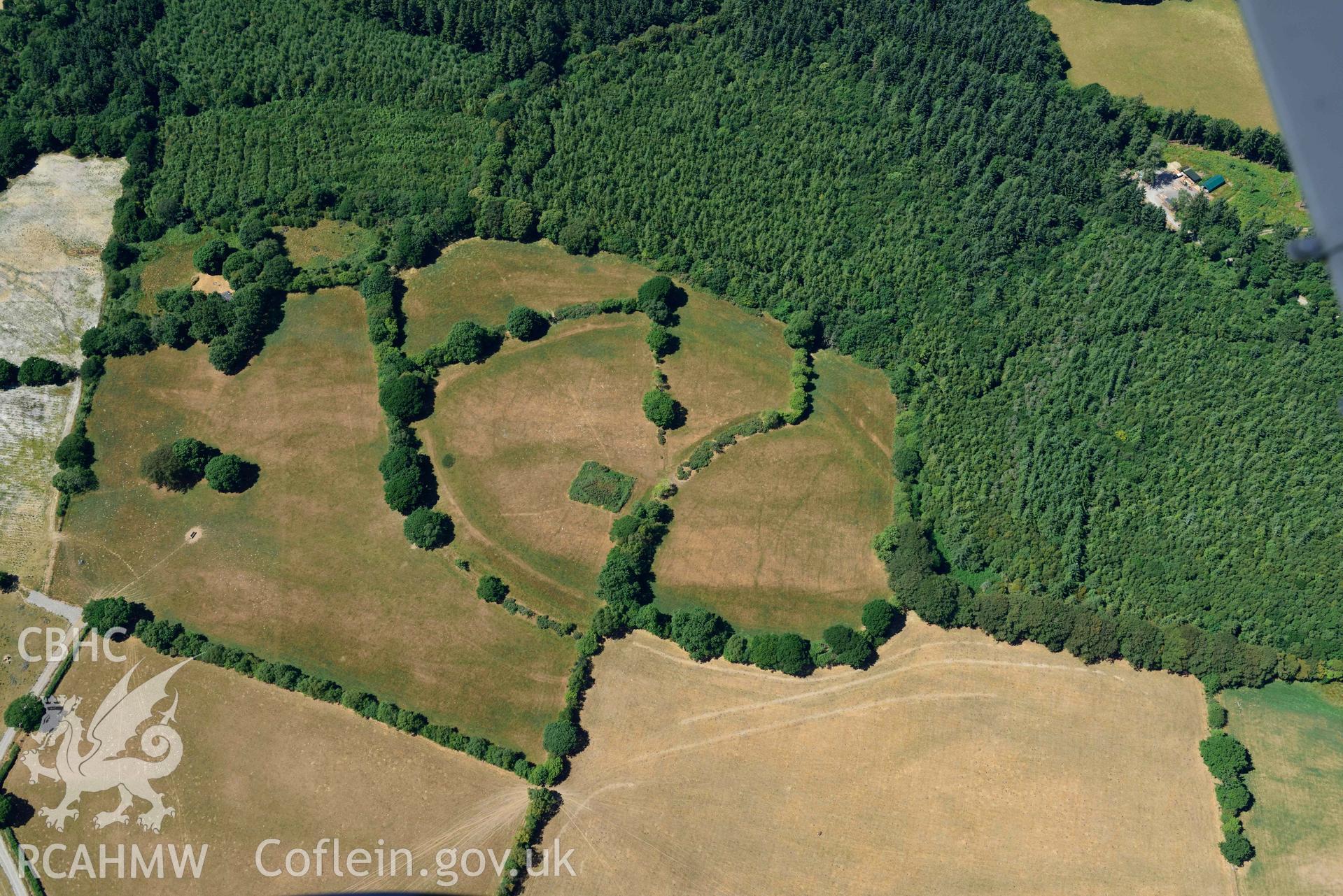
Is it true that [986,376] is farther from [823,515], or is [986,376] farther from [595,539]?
[595,539]

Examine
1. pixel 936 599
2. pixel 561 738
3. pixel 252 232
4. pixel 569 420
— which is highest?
pixel 252 232

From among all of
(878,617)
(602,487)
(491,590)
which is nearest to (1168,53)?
(878,617)

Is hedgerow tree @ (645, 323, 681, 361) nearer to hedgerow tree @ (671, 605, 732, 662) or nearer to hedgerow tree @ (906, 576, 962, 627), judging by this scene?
hedgerow tree @ (671, 605, 732, 662)

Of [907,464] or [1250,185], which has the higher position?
[1250,185]

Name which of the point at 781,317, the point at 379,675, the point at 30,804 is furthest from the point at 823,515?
the point at 30,804

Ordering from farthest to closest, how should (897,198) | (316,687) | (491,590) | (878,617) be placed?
(897,198) → (491,590) → (878,617) → (316,687)

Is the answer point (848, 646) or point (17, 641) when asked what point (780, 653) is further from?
point (17, 641)

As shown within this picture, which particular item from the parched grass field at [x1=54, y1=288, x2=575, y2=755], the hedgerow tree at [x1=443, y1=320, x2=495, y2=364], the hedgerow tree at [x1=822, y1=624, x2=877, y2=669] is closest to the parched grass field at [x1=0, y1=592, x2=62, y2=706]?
the parched grass field at [x1=54, y1=288, x2=575, y2=755]
